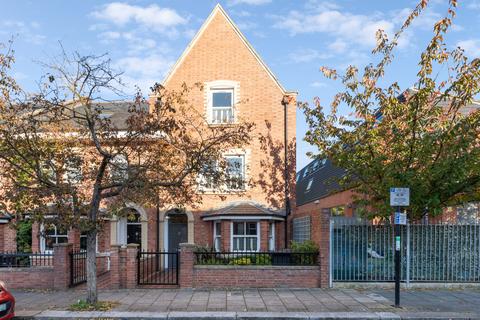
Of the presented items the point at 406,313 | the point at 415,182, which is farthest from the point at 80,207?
the point at 415,182

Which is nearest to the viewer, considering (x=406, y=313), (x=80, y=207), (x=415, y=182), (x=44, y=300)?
(x=406, y=313)

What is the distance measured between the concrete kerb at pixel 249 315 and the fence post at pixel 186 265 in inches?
113

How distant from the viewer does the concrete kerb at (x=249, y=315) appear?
935 cm

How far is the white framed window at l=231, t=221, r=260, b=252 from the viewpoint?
18156 mm

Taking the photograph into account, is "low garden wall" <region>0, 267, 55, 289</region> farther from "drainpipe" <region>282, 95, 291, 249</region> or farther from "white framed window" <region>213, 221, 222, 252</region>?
"drainpipe" <region>282, 95, 291, 249</region>

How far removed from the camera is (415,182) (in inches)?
486

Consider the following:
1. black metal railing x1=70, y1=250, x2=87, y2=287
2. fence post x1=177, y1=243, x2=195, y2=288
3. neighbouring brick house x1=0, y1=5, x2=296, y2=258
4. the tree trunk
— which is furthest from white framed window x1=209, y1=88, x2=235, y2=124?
the tree trunk

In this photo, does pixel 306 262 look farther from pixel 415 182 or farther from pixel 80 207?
pixel 80 207

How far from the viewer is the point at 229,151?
59.6 ft

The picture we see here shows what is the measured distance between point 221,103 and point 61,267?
9.12 m

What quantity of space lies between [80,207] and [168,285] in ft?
12.7

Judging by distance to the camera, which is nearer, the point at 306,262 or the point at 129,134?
the point at 129,134

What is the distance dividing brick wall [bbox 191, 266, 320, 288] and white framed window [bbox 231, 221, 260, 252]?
534cm

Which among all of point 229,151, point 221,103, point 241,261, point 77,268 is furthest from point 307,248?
point 221,103
